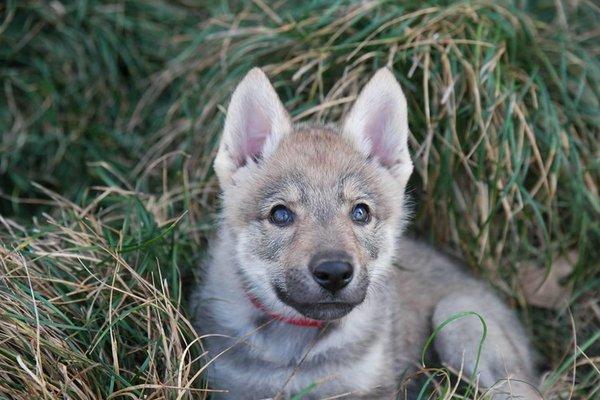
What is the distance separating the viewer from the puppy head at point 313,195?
117 inches

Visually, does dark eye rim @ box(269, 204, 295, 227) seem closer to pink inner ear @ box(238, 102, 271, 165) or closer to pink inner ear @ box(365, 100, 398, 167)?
pink inner ear @ box(238, 102, 271, 165)

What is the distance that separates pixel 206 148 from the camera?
439cm

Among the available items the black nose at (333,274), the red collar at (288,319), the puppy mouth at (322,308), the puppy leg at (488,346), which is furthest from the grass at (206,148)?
the black nose at (333,274)

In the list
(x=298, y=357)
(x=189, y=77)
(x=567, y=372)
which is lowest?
(x=567, y=372)

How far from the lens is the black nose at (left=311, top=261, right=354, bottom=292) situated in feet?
9.45

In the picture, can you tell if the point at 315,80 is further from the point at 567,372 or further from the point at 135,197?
the point at 567,372

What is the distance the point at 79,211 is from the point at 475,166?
6.40 feet

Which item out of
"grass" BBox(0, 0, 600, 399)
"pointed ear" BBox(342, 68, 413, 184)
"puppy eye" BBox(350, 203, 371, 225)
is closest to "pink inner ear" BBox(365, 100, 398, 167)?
"pointed ear" BBox(342, 68, 413, 184)

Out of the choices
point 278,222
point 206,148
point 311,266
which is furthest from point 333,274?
point 206,148

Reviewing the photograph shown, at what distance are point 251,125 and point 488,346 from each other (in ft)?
4.54

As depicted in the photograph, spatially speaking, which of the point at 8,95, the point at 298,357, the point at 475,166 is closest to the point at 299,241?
the point at 298,357

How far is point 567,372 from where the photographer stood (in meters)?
3.77

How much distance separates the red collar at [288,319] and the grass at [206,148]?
11.8 inches

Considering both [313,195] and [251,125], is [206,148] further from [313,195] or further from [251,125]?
[313,195]
